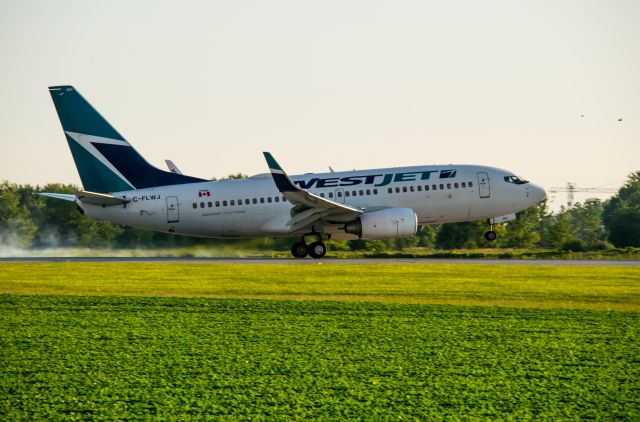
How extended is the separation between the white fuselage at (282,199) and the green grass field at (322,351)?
12.2 m

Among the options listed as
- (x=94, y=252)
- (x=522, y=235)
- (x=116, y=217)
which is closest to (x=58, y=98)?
(x=116, y=217)

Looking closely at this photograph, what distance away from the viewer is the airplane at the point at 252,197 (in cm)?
3991

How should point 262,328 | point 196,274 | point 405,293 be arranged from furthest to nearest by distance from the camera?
1. point 196,274
2. point 405,293
3. point 262,328

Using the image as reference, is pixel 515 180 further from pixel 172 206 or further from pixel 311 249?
pixel 172 206

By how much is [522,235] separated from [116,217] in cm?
3009

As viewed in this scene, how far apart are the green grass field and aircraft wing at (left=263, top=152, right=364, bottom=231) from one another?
9.52 metres

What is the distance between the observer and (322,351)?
1592 cm

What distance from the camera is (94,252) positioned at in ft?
159

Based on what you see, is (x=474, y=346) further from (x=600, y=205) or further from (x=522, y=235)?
(x=600, y=205)

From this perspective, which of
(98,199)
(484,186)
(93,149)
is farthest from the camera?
(484,186)

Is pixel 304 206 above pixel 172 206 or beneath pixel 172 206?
beneath

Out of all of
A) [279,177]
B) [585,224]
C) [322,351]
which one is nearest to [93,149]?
[279,177]

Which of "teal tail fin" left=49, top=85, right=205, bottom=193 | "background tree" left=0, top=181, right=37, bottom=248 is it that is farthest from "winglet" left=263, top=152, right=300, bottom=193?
"background tree" left=0, top=181, right=37, bottom=248

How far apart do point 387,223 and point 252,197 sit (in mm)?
6304
